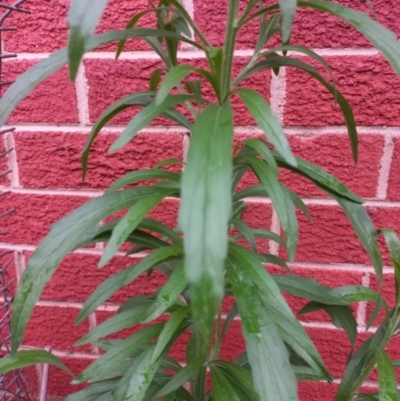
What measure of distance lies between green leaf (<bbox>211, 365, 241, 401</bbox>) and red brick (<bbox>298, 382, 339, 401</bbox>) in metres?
0.52

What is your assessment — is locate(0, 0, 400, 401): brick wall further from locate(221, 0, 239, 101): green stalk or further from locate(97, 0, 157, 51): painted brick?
locate(221, 0, 239, 101): green stalk

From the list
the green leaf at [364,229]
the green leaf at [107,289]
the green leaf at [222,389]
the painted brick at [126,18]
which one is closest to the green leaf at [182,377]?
the green leaf at [222,389]

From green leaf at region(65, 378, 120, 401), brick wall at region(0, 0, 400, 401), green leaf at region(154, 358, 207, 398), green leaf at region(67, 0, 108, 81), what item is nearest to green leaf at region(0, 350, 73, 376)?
green leaf at region(65, 378, 120, 401)

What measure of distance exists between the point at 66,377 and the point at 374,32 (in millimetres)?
1048

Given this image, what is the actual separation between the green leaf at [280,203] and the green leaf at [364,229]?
0.09m

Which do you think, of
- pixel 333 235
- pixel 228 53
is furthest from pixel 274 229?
pixel 228 53

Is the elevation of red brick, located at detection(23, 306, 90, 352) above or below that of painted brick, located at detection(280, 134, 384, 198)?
below

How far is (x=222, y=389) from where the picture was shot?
1.68 feet

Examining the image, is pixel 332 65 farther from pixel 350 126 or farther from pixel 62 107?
pixel 62 107

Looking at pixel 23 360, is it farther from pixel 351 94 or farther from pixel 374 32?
pixel 351 94

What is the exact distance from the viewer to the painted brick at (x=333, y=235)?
0.84 m

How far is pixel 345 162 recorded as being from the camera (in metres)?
0.81

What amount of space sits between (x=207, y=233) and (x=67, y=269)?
2.47 feet

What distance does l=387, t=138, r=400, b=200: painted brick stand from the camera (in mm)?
791
